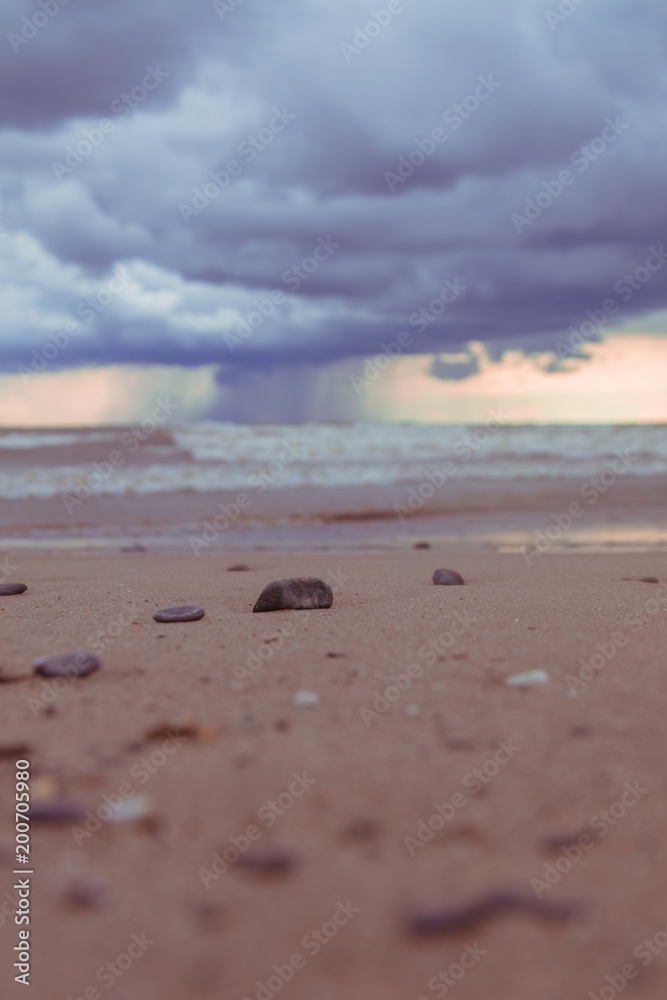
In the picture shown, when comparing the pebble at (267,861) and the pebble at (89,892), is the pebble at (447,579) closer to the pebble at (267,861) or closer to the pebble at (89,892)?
the pebble at (267,861)

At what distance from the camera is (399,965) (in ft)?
3.95

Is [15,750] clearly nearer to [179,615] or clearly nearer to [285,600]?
[179,615]

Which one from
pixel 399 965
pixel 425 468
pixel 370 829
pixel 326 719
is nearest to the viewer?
pixel 399 965

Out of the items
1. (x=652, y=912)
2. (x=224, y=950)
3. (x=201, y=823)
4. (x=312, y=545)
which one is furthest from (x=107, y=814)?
(x=312, y=545)

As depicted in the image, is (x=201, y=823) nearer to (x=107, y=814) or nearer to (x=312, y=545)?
(x=107, y=814)

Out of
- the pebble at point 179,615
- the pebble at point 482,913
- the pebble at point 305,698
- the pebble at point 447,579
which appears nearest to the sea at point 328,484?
the pebble at point 447,579

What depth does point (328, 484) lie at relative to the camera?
15641 millimetres

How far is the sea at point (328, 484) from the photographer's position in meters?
9.65

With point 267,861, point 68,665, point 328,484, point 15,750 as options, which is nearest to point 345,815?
point 267,861

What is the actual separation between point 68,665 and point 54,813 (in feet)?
2.70

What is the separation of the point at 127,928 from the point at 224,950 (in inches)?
6.4

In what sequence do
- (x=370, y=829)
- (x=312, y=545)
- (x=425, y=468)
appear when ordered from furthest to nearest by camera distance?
(x=425, y=468) < (x=312, y=545) < (x=370, y=829)

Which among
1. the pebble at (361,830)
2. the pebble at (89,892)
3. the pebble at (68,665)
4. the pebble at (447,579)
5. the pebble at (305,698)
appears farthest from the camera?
the pebble at (447,579)

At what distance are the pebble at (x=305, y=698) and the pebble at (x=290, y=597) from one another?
1.22 m
